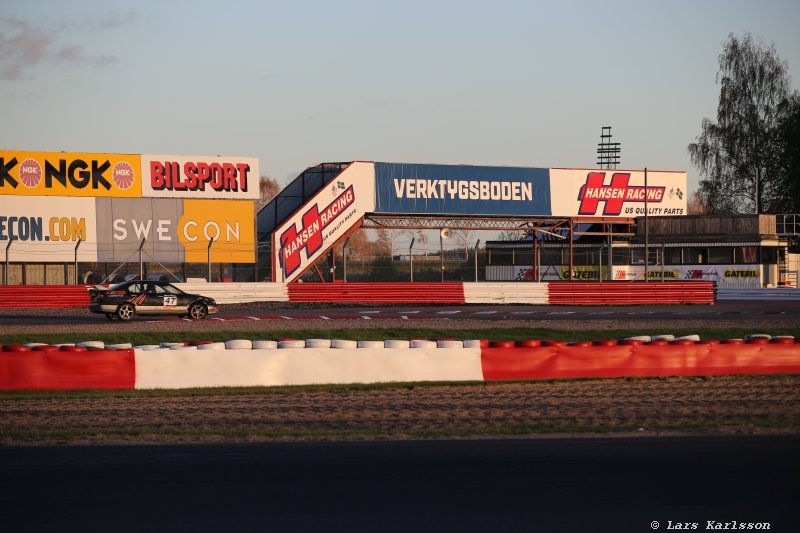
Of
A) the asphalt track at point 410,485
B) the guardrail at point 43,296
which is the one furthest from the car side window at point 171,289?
the asphalt track at point 410,485

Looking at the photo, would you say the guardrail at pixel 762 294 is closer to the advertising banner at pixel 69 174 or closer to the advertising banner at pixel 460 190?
the advertising banner at pixel 460 190

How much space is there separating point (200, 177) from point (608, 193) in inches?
846

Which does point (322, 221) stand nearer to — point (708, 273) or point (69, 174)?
point (69, 174)

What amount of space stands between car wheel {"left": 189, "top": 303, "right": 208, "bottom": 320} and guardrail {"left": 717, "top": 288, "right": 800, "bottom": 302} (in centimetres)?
2442

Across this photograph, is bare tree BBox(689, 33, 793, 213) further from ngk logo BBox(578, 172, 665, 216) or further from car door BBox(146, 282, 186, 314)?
car door BBox(146, 282, 186, 314)

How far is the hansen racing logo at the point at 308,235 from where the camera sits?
41.5 metres

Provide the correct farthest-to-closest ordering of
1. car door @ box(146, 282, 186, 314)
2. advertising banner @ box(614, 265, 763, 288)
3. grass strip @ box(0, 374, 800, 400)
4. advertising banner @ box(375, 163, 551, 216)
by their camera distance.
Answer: advertising banner @ box(614, 265, 763, 288) → advertising banner @ box(375, 163, 551, 216) → car door @ box(146, 282, 186, 314) → grass strip @ box(0, 374, 800, 400)

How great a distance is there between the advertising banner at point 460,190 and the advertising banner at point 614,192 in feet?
3.00

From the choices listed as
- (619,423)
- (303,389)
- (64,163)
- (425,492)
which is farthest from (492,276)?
(425,492)

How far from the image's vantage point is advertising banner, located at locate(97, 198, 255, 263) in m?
41.7

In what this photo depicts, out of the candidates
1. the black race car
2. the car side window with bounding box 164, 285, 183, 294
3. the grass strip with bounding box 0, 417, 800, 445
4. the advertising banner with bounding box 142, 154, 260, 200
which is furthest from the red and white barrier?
the grass strip with bounding box 0, 417, 800, 445

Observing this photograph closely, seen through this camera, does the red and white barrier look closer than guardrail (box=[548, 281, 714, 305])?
Yes

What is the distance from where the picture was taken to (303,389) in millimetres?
15336

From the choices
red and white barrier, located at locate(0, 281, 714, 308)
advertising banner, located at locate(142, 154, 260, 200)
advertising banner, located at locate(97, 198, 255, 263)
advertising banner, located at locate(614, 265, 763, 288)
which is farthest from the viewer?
advertising banner, located at locate(614, 265, 763, 288)
